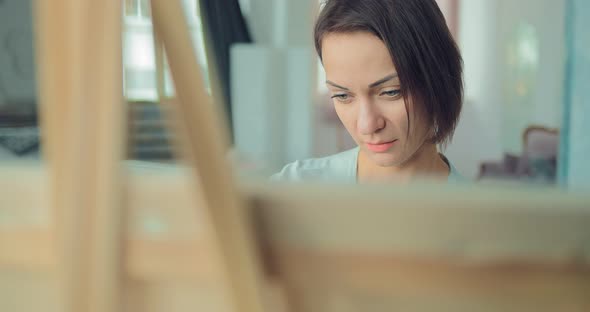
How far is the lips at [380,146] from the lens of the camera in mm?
251

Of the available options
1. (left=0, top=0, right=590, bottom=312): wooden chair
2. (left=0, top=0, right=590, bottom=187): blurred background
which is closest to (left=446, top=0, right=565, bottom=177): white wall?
(left=0, top=0, right=590, bottom=187): blurred background

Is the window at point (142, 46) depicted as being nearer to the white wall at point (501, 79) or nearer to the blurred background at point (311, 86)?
the blurred background at point (311, 86)

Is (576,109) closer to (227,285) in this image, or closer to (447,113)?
(447,113)

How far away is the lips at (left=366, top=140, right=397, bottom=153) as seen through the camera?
0.25 metres

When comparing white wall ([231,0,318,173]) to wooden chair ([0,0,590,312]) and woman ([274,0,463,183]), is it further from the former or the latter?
wooden chair ([0,0,590,312])

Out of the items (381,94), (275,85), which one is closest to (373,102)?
(381,94)

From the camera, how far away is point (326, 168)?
0.26 meters

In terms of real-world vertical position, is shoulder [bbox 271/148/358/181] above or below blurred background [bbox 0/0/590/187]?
below

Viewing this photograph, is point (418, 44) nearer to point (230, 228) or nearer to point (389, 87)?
point (389, 87)

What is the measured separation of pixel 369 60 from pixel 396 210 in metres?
0.11

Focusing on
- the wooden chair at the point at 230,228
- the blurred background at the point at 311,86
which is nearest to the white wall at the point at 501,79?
the blurred background at the point at 311,86

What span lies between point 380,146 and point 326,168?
26 mm

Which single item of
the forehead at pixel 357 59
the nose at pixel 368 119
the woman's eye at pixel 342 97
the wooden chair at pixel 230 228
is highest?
the forehead at pixel 357 59

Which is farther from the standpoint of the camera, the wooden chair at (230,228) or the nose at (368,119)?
the nose at (368,119)
